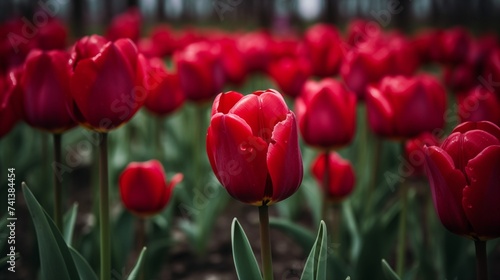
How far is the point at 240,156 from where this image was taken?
1038 millimetres

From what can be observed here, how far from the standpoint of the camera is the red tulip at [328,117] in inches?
69.2

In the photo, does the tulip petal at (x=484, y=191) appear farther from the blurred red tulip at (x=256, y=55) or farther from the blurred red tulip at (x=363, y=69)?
the blurred red tulip at (x=256, y=55)

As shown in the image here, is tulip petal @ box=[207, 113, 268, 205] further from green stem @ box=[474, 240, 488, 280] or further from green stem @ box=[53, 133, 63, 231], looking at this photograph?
green stem @ box=[53, 133, 63, 231]

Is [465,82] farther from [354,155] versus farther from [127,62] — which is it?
[127,62]

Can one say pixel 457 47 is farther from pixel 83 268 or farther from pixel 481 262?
pixel 83 268

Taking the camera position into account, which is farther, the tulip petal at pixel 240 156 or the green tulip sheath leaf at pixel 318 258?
the green tulip sheath leaf at pixel 318 258

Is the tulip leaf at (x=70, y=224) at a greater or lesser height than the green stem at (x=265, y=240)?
lesser

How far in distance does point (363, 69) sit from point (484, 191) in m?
1.37

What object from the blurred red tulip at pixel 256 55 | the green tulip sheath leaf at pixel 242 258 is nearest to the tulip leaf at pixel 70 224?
the green tulip sheath leaf at pixel 242 258

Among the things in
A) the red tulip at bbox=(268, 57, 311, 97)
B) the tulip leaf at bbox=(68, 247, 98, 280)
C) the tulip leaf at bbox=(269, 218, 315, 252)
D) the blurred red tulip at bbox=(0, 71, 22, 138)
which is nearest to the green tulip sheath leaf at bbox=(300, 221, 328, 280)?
the tulip leaf at bbox=(269, 218, 315, 252)

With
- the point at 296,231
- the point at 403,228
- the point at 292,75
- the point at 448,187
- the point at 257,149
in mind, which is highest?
the point at 257,149

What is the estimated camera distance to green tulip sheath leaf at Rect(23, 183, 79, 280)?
1.21 meters

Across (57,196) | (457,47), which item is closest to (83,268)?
(57,196)

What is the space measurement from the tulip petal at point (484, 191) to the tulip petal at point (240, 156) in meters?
0.38
